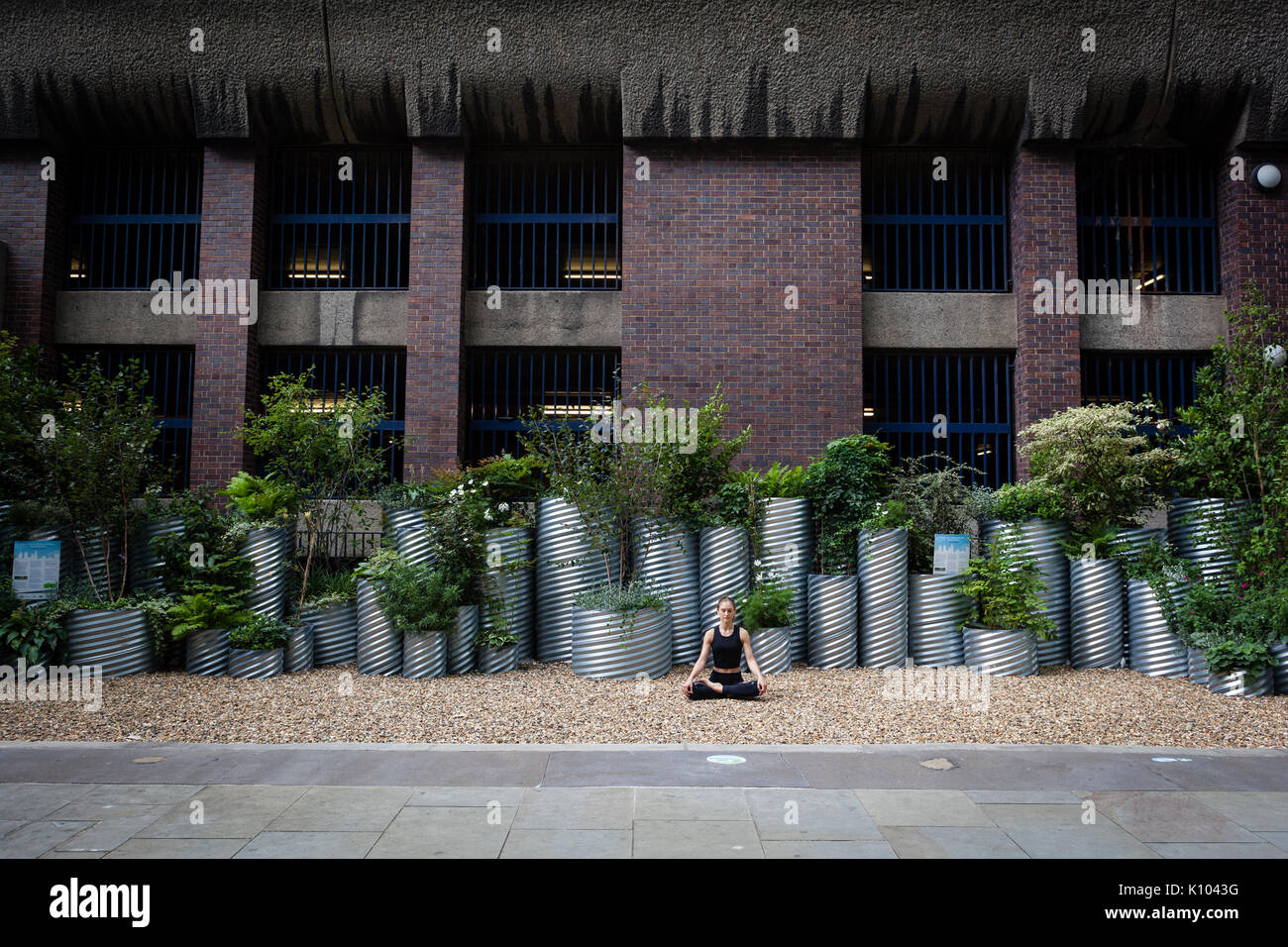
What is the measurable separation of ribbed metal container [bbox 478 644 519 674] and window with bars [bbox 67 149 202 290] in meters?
9.78

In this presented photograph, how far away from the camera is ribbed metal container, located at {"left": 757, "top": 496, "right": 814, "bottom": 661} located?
10.1m

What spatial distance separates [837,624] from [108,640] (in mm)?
8073

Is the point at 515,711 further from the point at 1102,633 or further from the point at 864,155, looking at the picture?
the point at 864,155

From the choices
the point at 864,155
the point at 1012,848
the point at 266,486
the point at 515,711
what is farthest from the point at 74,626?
the point at 864,155

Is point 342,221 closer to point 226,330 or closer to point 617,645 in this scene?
point 226,330

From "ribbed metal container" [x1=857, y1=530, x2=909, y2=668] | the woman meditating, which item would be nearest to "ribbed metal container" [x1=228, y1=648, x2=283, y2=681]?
the woman meditating

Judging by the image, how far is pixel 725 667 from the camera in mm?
8242

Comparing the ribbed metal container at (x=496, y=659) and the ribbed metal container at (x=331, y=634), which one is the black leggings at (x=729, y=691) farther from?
the ribbed metal container at (x=331, y=634)

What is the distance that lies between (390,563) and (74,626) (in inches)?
134

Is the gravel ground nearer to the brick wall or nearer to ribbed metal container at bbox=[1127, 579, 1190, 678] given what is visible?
ribbed metal container at bbox=[1127, 579, 1190, 678]

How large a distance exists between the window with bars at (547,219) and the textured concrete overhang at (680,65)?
997mm

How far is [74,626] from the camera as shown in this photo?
9273 mm

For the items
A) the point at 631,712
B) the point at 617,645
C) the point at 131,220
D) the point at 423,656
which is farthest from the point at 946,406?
the point at 131,220

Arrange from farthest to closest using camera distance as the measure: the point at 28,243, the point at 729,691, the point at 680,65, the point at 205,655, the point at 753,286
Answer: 1. the point at 28,243
2. the point at 753,286
3. the point at 680,65
4. the point at 205,655
5. the point at 729,691
